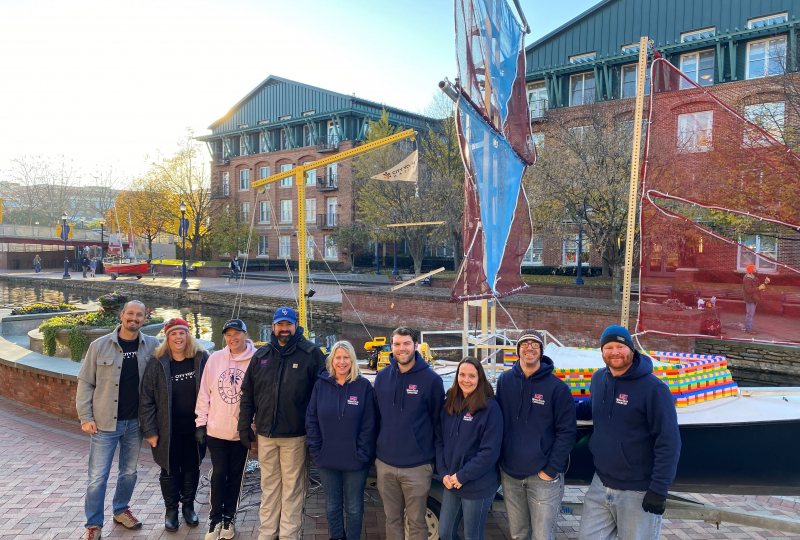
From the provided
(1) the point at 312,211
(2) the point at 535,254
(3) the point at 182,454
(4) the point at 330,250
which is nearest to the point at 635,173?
(3) the point at 182,454

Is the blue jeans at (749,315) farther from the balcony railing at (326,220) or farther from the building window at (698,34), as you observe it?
the balcony railing at (326,220)

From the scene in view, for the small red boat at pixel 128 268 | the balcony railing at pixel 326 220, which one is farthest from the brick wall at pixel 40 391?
the balcony railing at pixel 326 220

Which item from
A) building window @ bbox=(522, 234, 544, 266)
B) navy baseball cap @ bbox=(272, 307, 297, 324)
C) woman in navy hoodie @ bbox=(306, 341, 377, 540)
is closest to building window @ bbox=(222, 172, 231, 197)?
building window @ bbox=(522, 234, 544, 266)

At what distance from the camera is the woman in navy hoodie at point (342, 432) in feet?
13.1

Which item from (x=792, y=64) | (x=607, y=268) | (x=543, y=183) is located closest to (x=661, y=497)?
(x=543, y=183)

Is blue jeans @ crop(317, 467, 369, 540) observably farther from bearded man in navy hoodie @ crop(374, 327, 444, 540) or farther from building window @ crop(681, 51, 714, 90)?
building window @ crop(681, 51, 714, 90)

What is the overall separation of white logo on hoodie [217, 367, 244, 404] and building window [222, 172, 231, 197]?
50.4 meters

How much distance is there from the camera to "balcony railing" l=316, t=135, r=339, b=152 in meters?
43.4

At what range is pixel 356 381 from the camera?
411 cm

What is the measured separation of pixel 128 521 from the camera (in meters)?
4.54

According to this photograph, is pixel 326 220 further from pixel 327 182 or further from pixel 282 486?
pixel 282 486

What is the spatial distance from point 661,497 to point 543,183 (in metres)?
17.4


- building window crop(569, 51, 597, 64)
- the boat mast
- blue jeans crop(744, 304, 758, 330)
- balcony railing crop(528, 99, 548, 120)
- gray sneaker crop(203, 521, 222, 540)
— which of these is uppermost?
building window crop(569, 51, 597, 64)

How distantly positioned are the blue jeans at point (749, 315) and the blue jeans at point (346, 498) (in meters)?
4.13
